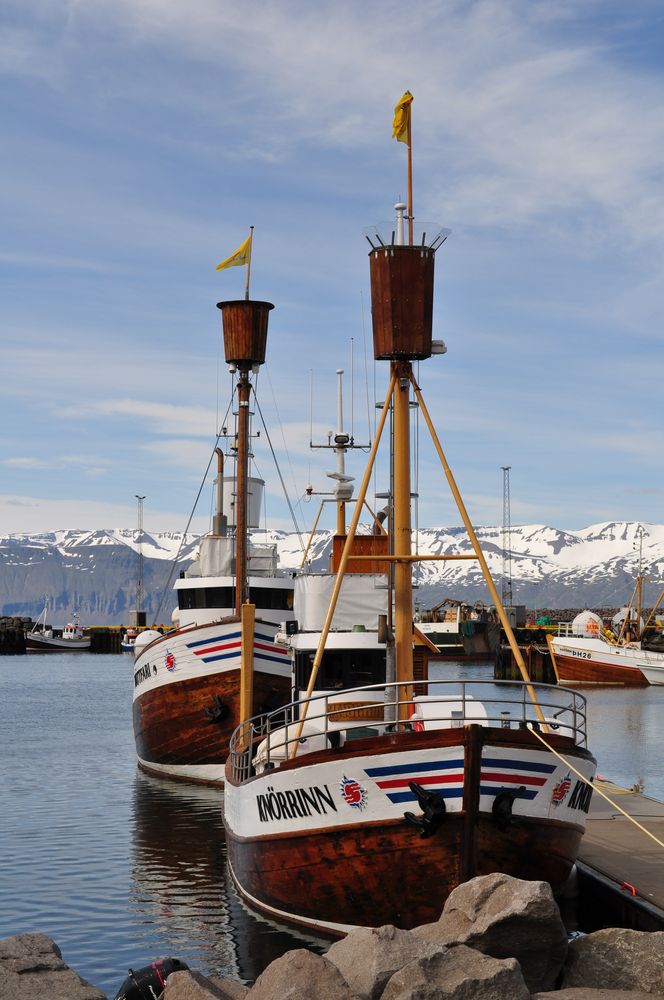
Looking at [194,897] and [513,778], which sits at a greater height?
[513,778]

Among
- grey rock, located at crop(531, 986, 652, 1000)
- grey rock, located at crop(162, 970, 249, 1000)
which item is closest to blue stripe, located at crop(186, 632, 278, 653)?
grey rock, located at crop(162, 970, 249, 1000)

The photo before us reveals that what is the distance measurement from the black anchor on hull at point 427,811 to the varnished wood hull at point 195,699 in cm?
1758

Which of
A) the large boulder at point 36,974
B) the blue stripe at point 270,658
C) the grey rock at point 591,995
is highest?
the blue stripe at point 270,658

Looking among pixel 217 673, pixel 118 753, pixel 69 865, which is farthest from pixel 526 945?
pixel 118 753

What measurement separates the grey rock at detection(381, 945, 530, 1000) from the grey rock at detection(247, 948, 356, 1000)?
1.73 ft

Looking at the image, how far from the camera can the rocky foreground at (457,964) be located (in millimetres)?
12773

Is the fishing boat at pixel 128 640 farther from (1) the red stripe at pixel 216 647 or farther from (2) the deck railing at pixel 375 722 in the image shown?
(2) the deck railing at pixel 375 722

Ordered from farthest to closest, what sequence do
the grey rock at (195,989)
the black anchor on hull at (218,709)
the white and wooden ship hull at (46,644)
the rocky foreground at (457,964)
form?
the white and wooden ship hull at (46,644) → the black anchor on hull at (218,709) → the grey rock at (195,989) → the rocky foreground at (457,964)

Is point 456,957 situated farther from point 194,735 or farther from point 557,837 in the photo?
point 194,735

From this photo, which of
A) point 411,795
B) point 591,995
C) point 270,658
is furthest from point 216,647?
point 591,995

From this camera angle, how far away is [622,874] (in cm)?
1953

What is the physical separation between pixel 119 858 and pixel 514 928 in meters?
13.7

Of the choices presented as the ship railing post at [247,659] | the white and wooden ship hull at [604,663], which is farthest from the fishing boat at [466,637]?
the ship railing post at [247,659]

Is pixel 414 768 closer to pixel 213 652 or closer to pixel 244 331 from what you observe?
pixel 213 652
